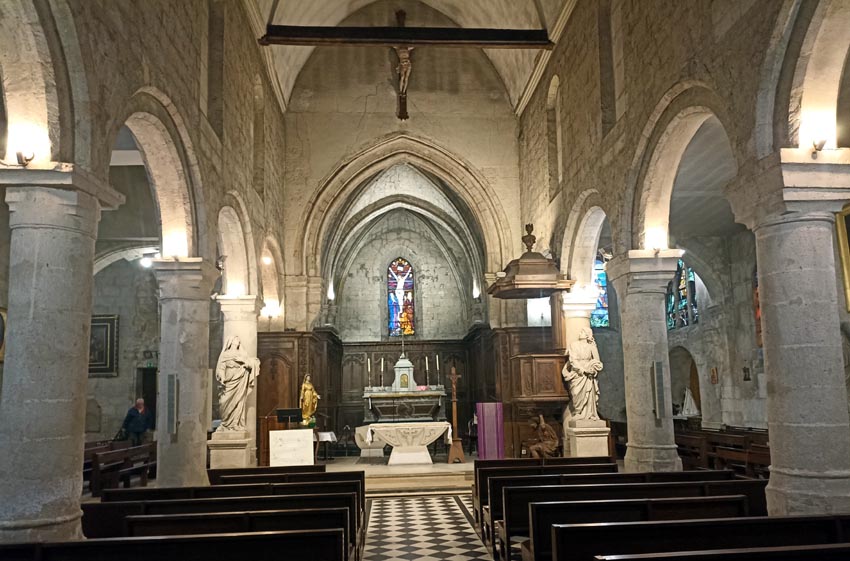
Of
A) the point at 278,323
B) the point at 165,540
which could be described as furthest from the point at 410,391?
the point at 165,540

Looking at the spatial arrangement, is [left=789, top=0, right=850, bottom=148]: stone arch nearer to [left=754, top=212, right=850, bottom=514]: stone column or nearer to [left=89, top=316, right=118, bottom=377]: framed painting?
[left=754, top=212, right=850, bottom=514]: stone column

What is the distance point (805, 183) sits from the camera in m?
6.36

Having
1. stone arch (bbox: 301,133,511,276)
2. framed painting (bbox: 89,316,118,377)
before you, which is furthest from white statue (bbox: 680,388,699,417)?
framed painting (bbox: 89,316,118,377)

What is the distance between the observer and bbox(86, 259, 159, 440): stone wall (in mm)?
19656

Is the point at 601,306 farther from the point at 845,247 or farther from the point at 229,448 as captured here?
the point at 229,448

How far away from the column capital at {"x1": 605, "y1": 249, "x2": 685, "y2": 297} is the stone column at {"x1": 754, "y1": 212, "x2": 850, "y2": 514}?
3.60 metres

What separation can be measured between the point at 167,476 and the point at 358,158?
1055 cm

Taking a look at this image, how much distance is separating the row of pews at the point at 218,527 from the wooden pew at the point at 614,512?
4.81 ft

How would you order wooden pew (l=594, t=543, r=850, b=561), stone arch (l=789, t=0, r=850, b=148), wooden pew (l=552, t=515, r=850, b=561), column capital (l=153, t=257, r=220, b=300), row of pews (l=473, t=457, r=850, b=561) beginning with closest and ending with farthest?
wooden pew (l=594, t=543, r=850, b=561), row of pews (l=473, t=457, r=850, b=561), wooden pew (l=552, t=515, r=850, b=561), stone arch (l=789, t=0, r=850, b=148), column capital (l=153, t=257, r=220, b=300)

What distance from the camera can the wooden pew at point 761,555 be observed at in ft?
12.4

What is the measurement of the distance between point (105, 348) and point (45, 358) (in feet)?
49.3

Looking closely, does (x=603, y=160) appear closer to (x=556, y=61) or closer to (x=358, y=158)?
(x=556, y=61)

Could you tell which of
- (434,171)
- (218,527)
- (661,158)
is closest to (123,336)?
(434,171)

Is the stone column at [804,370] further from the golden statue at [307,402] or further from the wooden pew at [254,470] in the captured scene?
the golden statue at [307,402]
